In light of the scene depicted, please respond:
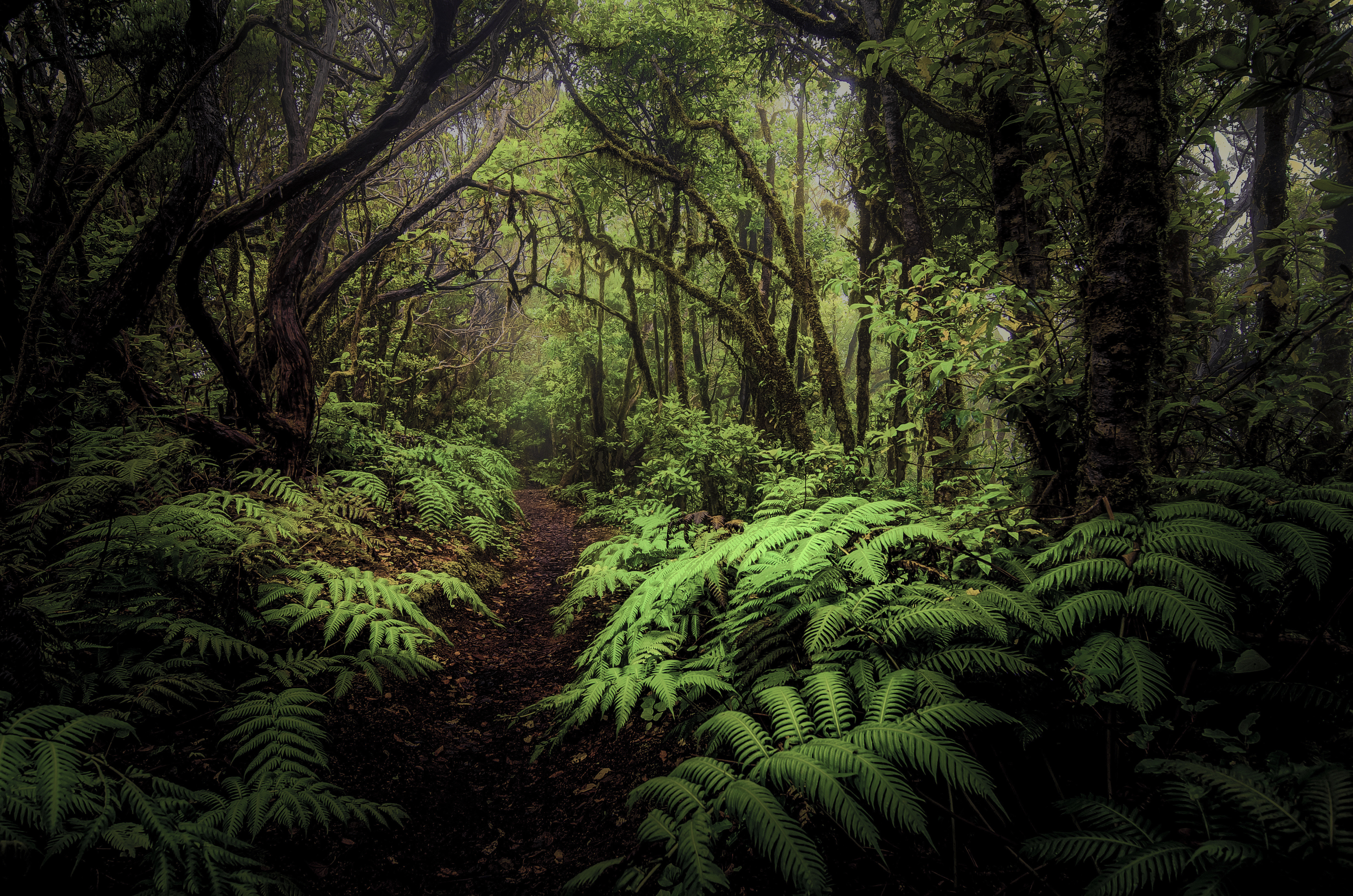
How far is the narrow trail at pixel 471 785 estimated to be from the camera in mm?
2297

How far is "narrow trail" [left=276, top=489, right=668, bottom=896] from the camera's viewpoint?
7.54ft

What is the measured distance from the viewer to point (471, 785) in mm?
3025

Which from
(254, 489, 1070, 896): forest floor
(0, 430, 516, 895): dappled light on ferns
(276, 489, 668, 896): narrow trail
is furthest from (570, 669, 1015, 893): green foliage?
(0, 430, 516, 895): dappled light on ferns

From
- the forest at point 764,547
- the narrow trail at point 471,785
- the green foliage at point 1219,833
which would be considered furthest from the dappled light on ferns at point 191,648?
the green foliage at point 1219,833

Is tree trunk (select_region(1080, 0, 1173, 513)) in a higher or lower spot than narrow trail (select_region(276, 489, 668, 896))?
higher

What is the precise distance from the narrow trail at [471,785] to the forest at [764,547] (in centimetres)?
3

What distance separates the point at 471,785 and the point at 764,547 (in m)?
2.15

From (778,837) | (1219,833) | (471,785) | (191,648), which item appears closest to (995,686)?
(1219,833)

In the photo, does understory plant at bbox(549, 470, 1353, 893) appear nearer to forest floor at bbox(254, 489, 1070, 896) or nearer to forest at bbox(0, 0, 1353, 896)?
forest at bbox(0, 0, 1353, 896)

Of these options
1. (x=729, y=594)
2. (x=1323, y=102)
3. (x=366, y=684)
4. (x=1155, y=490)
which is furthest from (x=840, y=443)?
(x=1323, y=102)

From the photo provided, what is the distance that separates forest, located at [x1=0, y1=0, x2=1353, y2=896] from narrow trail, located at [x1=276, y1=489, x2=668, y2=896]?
3 cm

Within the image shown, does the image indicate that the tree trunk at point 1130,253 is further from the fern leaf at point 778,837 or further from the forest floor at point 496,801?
the fern leaf at point 778,837

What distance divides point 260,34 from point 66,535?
8.35 metres

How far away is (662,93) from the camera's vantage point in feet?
33.9
